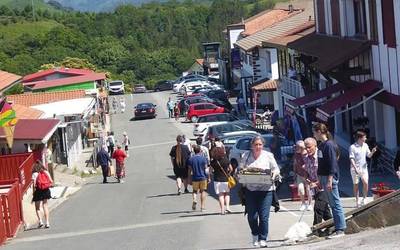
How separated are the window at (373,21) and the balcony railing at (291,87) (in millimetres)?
14629

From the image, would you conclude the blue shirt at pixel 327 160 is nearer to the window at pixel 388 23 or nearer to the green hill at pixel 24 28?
the window at pixel 388 23

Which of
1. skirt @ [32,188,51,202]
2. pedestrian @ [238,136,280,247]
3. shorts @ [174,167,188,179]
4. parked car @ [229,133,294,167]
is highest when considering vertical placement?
pedestrian @ [238,136,280,247]

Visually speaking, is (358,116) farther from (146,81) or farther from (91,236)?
(146,81)

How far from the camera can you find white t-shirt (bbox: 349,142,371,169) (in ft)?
62.2

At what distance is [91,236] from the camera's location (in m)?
18.7

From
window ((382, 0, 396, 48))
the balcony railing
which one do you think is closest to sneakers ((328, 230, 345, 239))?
window ((382, 0, 396, 48))

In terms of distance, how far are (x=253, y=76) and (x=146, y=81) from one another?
78.8m

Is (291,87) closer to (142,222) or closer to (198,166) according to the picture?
(198,166)

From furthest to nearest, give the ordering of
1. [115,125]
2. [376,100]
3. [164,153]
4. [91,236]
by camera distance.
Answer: [115,125]
[164,153]
[376,100]
[91,236]

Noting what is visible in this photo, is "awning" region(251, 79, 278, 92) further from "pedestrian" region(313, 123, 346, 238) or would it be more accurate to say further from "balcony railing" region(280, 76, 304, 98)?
"pedestrian" region(313, 123, 346, 238)

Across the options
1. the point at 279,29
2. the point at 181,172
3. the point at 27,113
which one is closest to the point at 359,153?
the point at 181,172

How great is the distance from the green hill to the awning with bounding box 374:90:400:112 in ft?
419

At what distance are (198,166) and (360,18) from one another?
13711 millimetres

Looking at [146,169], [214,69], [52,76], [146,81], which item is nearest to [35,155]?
[146,169]
